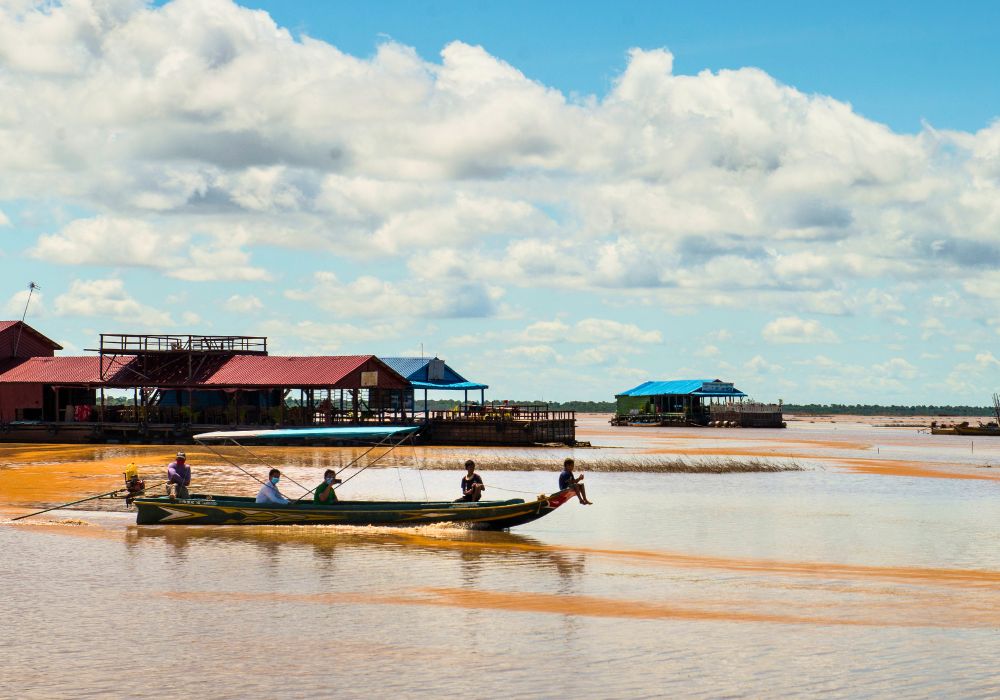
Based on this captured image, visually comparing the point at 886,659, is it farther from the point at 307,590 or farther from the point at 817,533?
the point at 817,533

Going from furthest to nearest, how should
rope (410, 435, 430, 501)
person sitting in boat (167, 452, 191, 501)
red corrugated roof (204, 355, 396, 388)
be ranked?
red corrugated roof (204, 355, 396, 388)
rope (410, 435, 430, 501)
person sitting in boat (167, 452, 191, 501)

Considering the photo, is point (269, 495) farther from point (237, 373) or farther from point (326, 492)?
point (237, 373)

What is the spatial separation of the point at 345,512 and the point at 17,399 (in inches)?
1971

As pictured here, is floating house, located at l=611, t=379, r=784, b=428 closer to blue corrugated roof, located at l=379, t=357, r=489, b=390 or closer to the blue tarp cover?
blue corrugated roof, located at l=379, t=357, r=489, b=390

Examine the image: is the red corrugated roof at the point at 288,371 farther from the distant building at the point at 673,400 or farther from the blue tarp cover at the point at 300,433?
the distant building at the point at 673,400

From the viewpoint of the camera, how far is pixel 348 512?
2709cm

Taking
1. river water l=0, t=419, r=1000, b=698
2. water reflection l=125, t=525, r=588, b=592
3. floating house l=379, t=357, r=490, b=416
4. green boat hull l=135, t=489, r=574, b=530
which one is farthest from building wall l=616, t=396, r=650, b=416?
water reflection l=125, t=525, r=588, b=592

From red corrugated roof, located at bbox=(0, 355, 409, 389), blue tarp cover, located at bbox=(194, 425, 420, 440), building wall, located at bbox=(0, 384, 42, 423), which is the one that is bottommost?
blue tarp cover, located at bbox=(194, 425, 420, 440)

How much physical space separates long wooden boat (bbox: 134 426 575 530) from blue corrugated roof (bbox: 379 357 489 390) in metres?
40.3

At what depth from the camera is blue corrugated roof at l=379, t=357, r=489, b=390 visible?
6944cm

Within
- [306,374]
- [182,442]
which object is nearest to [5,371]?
[182,442]

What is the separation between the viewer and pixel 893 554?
80.5ft

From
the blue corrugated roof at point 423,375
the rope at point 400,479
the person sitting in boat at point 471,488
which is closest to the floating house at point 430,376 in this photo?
the blue corrugated roof at point 423,375

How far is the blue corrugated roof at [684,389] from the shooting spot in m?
113
